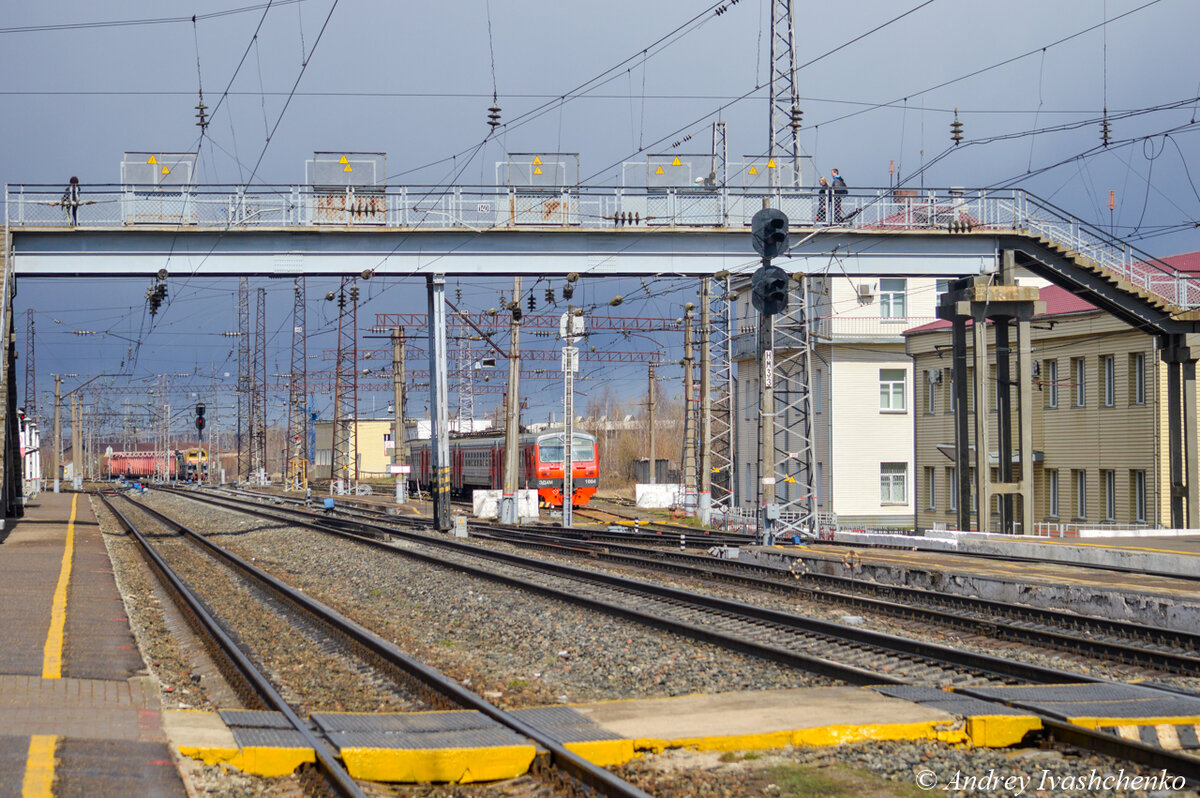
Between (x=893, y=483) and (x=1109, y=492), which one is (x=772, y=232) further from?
(x=893, y=483)

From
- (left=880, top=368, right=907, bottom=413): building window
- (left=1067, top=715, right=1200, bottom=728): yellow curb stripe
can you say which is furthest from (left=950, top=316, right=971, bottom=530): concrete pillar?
(left=1067, top=715, right=1200, bottom=728): yellow curb stripe

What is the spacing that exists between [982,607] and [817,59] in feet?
38.2

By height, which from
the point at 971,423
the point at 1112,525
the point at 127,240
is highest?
the point at 127,240

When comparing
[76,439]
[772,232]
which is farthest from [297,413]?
[772,232]

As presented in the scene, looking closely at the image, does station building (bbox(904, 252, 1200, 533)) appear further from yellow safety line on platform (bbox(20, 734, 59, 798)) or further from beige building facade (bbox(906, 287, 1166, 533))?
yellow safety line on platform (bbox(20, 734, 59, 798))

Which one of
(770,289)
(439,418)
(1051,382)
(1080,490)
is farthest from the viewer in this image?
(1051,382)

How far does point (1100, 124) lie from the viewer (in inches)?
960

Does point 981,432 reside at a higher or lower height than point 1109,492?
higher

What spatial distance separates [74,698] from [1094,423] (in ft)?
112

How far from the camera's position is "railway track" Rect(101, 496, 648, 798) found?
21.4ft

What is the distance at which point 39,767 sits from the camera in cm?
623

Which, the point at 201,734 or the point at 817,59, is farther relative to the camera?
the point at 817,59

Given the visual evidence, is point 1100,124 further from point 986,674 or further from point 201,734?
point 201,734

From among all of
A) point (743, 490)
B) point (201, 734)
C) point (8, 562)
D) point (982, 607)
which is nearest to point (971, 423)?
point (743, 490)
